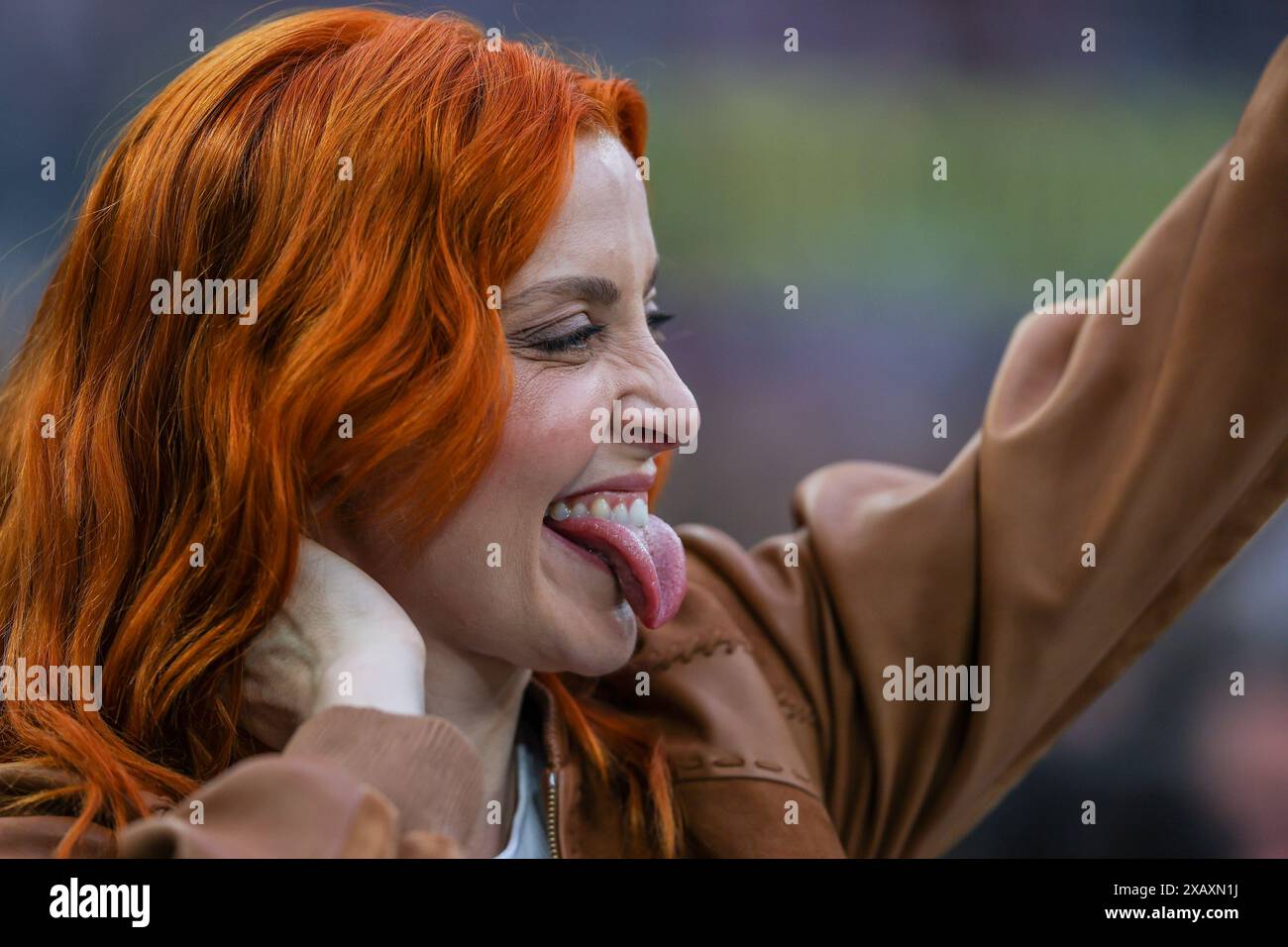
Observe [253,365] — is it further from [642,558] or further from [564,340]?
[642,558]

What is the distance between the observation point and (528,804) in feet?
4.12

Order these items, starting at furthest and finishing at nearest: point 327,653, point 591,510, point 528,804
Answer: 1. point 528,804
2. point 591,510
3. point 327,653

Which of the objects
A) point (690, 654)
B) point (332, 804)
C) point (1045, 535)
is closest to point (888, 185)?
point (1045, 535)

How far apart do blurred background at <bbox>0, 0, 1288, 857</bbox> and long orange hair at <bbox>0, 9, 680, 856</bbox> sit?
1079 millimetres

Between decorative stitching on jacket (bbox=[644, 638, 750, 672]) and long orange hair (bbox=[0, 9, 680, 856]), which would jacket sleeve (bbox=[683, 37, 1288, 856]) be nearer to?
decorative stitching on jacket (bbox=[644, 638, 750, 672])

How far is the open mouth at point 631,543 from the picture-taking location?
1.15m

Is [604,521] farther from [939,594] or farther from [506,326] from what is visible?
[939,594]

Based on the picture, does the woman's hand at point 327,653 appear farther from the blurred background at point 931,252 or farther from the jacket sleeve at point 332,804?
the blurred background at point 931,252

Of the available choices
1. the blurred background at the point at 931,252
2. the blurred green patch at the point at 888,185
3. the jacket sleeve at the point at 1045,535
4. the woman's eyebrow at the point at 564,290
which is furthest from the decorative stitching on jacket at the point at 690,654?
the blurred green patch at the point at 888,185

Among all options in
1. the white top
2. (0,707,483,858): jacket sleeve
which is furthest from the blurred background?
(0,707,483,858): jacket sleeve

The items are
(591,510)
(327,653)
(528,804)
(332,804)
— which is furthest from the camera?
(528,804)

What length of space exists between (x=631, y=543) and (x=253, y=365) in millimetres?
366

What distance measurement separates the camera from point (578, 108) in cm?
117
